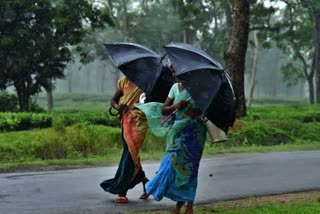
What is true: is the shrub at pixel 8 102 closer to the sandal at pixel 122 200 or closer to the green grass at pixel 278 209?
the sandal at pixel 122 200

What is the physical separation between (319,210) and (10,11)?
693 inches

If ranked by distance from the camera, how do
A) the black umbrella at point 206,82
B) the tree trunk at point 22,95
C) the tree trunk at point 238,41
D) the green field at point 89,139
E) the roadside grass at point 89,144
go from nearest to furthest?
1. the black umbrella at point 206,82
2. the roadside grass at point 89,144
3. the green field at point 89,139
4. the tree trunk at point 238,41
5. the tree trunk at point 22,95

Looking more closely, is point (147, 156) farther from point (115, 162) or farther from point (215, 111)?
point (215, 111)

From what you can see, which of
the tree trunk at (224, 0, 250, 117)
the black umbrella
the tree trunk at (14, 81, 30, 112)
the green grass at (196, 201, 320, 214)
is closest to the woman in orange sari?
the green grass at (196, 201, 320, 214)

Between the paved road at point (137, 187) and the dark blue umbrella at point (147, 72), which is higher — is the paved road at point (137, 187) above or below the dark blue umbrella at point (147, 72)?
below

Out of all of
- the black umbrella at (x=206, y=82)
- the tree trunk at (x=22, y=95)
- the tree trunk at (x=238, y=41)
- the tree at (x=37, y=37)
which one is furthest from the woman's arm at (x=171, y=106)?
the tree trunk at (x=22, y=95)

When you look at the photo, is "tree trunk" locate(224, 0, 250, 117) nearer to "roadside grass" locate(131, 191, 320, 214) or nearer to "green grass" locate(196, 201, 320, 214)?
"roadside grass" locate(131, 191, 320, 214)

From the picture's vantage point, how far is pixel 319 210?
633cm

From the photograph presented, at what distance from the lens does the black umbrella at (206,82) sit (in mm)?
5426

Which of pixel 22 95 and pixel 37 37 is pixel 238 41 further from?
pixel 22 95

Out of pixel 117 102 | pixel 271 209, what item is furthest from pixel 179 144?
pixel 271 209

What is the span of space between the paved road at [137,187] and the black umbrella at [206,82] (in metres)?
1.68

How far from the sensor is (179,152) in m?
5.79

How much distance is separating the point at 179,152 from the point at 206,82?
85 centimetres
